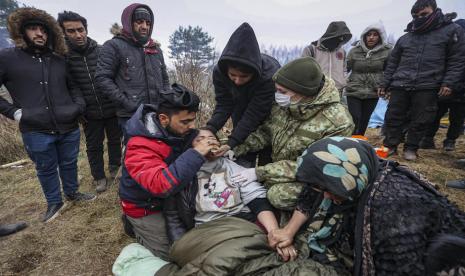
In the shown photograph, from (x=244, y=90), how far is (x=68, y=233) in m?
2.22

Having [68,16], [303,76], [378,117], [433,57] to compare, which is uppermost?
[68,16]

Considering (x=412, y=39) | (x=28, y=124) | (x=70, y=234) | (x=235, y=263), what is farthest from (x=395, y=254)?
(x=412, y=39)

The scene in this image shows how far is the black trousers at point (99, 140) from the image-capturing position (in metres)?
3.40

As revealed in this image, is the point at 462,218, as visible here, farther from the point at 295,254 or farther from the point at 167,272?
the point at 167,272

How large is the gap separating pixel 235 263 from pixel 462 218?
3.61ft

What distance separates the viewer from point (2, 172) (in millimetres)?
4637

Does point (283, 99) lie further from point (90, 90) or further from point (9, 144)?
point (9, 144)

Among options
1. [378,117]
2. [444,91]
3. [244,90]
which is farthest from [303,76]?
[378,117]

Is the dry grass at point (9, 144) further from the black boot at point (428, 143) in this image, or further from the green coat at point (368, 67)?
the black boot at point (428, 143)

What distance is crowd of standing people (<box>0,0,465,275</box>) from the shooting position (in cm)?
131

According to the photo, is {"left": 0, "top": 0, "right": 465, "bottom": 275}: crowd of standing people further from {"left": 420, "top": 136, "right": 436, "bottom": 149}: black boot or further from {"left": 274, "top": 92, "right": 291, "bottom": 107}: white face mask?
{"left": 420, "top": 136, "right": 436, "bottom": 149}: black boot

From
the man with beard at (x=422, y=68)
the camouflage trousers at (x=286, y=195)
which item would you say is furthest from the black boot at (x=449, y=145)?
the camouflage trousers at (x=286, y=195)

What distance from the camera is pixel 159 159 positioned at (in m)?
1.88

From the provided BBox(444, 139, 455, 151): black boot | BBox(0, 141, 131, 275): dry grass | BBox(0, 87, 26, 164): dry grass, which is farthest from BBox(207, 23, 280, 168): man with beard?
BBox(0, 87, 26, 164): dry grass
